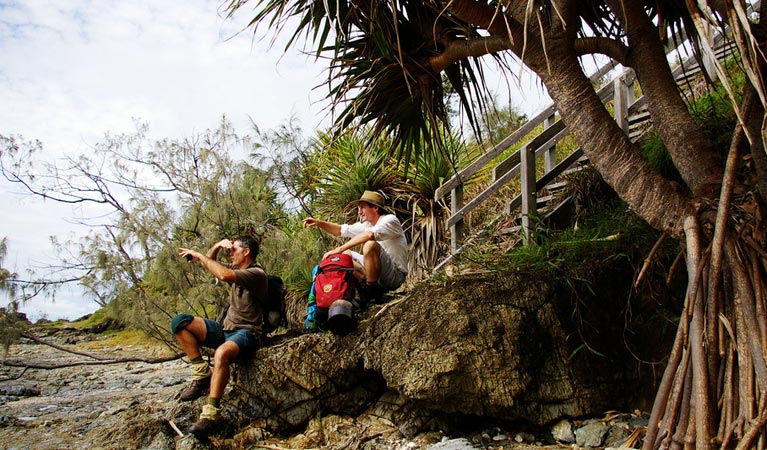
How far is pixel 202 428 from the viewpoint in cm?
496

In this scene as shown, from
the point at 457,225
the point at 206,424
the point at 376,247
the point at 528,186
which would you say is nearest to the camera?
the point at 206,424

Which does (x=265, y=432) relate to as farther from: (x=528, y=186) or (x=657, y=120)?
(x=657, y=120)

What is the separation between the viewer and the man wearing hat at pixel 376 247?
5.54 metres

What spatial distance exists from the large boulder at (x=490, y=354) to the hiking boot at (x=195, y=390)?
0.87m

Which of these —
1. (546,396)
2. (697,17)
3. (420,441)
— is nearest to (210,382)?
(420,441)

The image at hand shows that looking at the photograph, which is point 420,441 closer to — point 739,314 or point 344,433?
point 344,433

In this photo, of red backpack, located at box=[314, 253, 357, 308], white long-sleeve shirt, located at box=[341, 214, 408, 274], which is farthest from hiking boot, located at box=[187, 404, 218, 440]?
white long-sleeve shirt, located at box=[341, 214, 408, 274]

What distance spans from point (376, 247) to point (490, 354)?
55.6 inches

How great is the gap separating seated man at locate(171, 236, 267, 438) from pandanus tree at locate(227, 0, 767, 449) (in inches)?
58.1

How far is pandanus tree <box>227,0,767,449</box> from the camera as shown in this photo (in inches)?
134

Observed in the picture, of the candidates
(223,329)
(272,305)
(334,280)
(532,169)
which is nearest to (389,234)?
(334,280)

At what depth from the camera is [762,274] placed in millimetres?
3557

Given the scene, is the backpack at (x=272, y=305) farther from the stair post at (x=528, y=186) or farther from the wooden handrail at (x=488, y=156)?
the stair post at (x=528, y=186)

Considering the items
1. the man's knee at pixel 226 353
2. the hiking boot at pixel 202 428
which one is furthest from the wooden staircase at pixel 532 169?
the hiking boot at pixel 202 428
